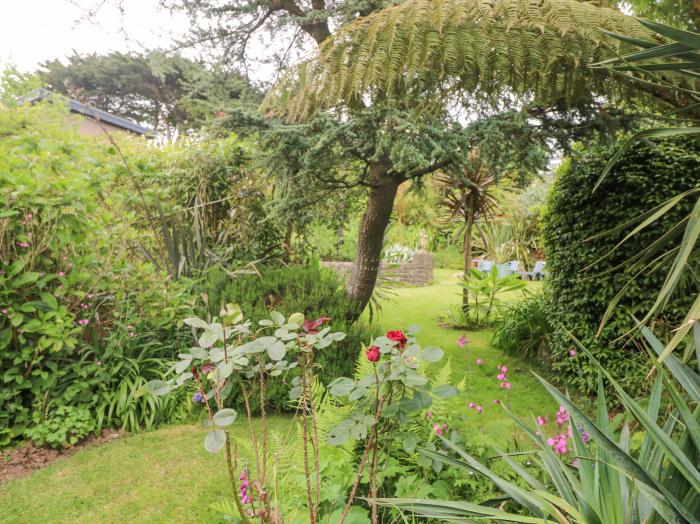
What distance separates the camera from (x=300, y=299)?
3201 millimetres

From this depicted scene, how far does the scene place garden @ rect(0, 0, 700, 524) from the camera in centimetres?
107

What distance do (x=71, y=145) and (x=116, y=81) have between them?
19.6 meters

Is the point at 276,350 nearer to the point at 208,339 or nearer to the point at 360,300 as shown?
the point at 208,339

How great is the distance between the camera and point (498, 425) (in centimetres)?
154

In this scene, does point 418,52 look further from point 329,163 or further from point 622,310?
point 622,310

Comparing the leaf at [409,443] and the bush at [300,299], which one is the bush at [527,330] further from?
the leaf at [409,443]

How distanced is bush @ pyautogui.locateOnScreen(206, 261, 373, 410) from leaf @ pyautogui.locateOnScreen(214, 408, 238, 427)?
2029 millimetres

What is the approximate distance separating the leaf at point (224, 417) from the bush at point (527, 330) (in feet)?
11.8

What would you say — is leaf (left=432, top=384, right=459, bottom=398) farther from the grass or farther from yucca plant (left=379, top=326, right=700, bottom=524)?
the grass

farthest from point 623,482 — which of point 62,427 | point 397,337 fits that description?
point 62,427

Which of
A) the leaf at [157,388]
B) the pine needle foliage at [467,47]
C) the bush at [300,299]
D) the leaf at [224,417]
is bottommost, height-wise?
the bush at [300,299]

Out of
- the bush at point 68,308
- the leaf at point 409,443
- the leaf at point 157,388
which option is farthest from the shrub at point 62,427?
the leaf at point 409,443

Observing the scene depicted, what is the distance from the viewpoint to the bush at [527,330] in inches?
156

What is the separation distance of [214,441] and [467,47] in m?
2.07
